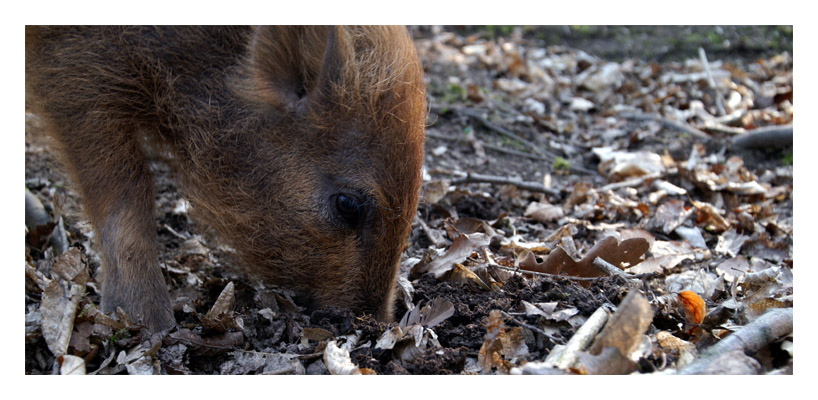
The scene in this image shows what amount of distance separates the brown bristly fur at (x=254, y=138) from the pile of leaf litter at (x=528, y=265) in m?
0.21

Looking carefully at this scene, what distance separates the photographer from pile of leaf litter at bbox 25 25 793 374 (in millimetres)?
2514

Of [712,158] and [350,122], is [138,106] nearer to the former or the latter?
[350,122]

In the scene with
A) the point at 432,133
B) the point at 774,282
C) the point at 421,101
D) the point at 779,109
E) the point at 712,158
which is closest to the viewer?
the point at 774,282

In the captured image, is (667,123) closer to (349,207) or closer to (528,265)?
(528,265)

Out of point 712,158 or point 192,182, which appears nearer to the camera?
A: point 192,182

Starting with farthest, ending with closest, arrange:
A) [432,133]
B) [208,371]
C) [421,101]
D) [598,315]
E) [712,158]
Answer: [432,133] < [712,158] < [421,101] < [208,371] < [598,315]

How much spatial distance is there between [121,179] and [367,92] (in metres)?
1.38

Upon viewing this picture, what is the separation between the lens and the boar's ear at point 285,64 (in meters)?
3.22

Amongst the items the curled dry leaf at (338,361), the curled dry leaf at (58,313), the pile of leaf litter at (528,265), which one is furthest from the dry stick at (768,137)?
the curled dry leaf at (58,313)

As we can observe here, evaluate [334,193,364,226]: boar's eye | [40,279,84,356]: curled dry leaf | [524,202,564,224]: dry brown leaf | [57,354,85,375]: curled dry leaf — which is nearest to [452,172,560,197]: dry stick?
[524,202,564,224]: dry brown leaf

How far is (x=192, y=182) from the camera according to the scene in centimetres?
358

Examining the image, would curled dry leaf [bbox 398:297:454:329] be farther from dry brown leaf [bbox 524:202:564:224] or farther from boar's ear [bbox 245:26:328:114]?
dry brown leaf [bbox 524:202:564:224]

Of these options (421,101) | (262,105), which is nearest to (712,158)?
(421,101)

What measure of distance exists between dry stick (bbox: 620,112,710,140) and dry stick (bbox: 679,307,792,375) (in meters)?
4.14
